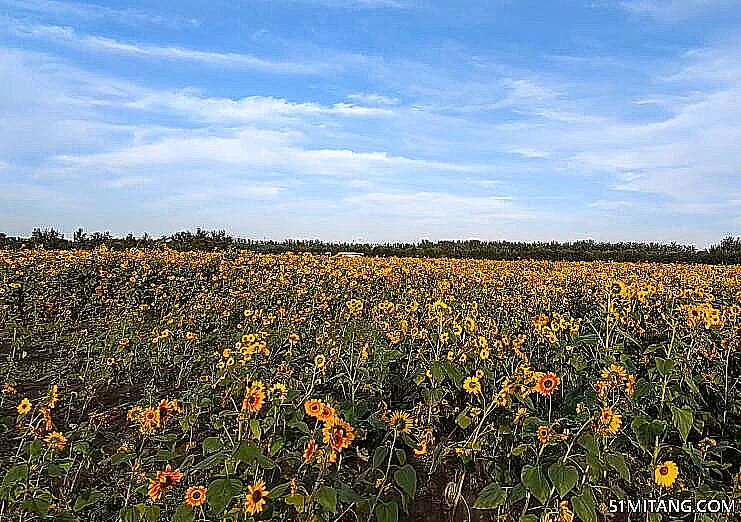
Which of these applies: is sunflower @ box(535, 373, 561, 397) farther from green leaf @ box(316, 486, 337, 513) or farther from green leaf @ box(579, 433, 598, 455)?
green leaf @ box(316, 486, 337, 513)

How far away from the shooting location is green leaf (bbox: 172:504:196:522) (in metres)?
2.64

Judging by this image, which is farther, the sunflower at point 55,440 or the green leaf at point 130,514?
the sunflower at point 55,440

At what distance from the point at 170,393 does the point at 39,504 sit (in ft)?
6.28

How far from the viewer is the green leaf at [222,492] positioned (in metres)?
2.51

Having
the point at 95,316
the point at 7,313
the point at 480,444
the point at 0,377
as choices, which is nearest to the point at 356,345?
the point at 480,444

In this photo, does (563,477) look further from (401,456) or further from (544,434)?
(401,456)

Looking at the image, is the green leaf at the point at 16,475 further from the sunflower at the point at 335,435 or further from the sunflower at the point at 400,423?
the sunflower at the point at 400,423

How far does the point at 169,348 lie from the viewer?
18.1 feet

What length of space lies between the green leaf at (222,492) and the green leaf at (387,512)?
540 mm

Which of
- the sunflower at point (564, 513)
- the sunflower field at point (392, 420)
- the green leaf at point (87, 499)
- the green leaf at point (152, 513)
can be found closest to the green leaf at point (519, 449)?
the sunflower field at point (392, 420)

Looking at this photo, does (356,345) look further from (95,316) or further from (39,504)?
(95,316)

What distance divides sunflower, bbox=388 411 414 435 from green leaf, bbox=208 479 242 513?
29.2 inches

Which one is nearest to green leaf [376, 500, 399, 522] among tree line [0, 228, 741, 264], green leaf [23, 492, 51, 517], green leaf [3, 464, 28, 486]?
green leaf [23, 492, 51, 517]

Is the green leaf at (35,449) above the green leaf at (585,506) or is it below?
above
